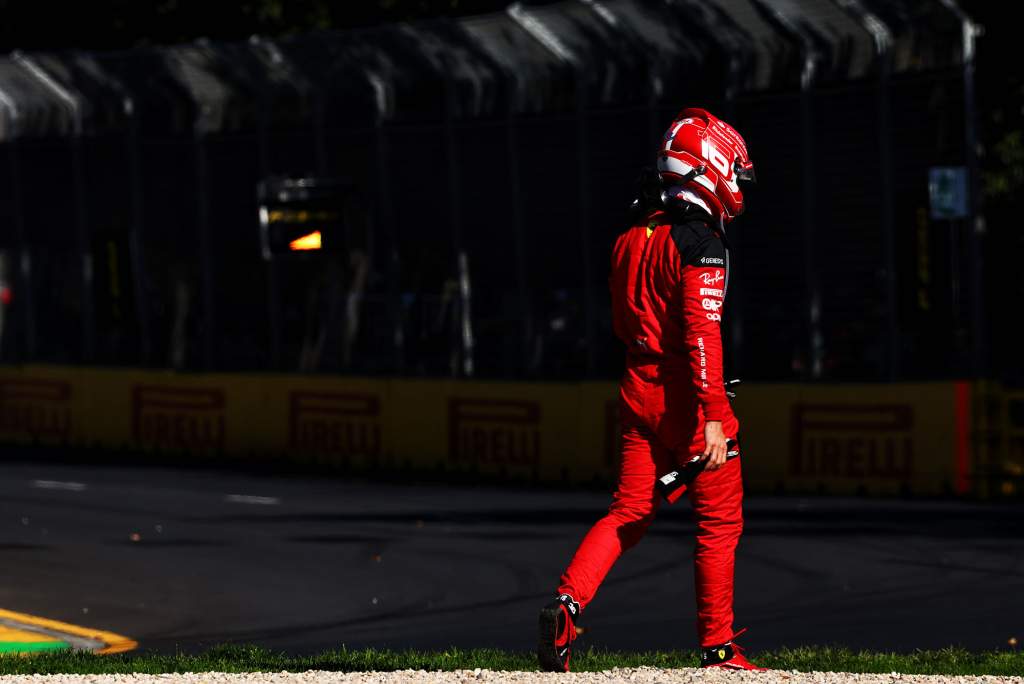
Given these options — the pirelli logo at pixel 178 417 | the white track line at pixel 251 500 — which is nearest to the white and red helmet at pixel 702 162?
the white track line at pixel 251 500

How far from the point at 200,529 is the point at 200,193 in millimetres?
8750

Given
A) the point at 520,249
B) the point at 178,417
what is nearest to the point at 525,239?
the point at 520,249

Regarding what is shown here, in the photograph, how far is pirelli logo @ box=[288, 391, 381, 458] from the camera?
2248 cm

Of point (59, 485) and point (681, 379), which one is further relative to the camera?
point (59, 485)

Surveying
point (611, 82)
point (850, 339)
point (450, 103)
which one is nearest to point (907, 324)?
point (850, 339)

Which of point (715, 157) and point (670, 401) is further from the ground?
point (715, 157)

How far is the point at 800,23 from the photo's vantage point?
20.0 metres

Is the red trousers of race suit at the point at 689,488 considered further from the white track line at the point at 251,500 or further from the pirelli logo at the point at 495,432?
the pirelli logo at the point at 495,432

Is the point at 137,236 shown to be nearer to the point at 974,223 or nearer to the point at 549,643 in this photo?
the point at 974,223

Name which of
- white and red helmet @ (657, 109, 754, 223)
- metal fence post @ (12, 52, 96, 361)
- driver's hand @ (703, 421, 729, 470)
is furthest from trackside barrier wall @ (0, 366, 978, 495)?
driver's hand @ (703, 421, 729, 470)

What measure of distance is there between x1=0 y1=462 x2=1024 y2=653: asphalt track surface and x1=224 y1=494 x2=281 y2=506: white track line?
0.04 m

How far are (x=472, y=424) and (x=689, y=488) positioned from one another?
13.2 metres

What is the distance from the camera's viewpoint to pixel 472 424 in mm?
21547

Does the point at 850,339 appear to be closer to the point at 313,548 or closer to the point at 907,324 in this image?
the point at 907,324
